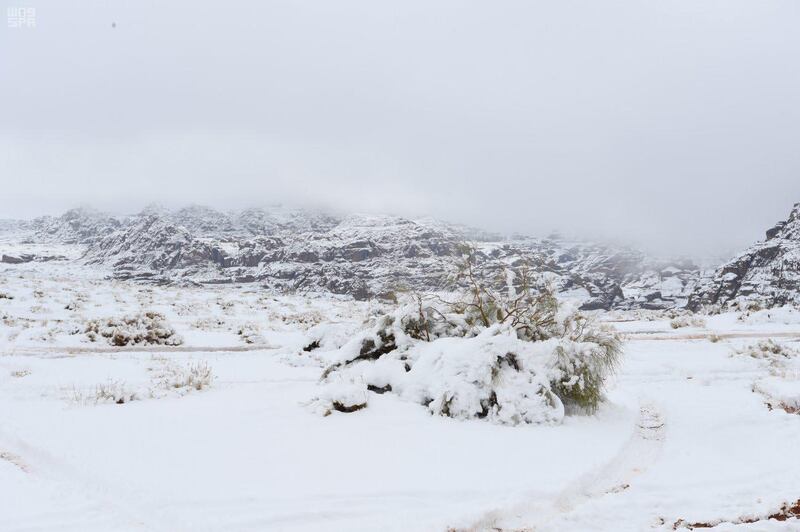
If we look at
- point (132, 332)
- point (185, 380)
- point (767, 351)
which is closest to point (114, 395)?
point (185, 380)

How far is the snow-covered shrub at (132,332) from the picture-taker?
52.0ft

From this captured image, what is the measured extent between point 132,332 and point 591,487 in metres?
15.4

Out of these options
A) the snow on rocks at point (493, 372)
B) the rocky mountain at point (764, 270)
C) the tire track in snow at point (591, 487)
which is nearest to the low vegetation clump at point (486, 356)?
the snow on rocks at point (493, 372)

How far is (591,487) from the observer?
5262 millimetres

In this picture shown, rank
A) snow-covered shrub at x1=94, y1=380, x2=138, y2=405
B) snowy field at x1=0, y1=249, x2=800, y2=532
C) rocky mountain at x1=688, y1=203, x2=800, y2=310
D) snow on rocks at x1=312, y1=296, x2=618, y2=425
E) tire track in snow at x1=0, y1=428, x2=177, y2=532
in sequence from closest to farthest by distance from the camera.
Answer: tire track in snow at x1=0, y1=428, x2=177, y2=532 < snowy field at x1=0, y1=249, x2=800, y2=532 < snow on rocks at x1=312, y1=296, x2=618, y2=425 < snow-covered shrub at x1=94, y1=380, x2=138, y2=405 < rocky mountain at x1=688, y1=203, x2=800, y2=310

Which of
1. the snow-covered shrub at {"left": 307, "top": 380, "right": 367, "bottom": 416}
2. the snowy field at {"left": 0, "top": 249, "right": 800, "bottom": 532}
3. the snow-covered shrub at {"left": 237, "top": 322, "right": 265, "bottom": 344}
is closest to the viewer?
the snowy field at {"left": 0, "top": 249, "right": 800, "bottom": 532}

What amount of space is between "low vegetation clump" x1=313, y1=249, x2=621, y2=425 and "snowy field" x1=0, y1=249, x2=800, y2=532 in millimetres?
354

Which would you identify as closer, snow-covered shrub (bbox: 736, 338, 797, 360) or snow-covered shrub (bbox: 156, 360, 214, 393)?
snow-covered shrub (bbox: 156, 360, 214, 393)

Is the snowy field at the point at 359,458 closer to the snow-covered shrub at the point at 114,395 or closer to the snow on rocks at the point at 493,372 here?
the snow-covered shrub at the point at 114,395

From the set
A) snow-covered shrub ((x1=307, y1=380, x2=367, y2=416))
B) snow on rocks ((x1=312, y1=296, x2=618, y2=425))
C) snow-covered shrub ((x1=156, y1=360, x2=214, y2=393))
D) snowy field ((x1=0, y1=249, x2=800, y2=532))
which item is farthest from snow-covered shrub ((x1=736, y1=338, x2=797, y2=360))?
snow-covered shrub ((x1=156, y1=360, x2=214, y2=393))

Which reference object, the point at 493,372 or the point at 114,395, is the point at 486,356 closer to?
the point at 493,372

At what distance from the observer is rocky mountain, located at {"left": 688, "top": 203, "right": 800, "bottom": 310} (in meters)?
76.1

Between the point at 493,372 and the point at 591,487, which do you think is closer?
the point at 591,487

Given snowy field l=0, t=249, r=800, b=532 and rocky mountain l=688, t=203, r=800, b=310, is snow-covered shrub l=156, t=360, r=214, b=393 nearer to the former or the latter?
snowy field l=0, t=249, r=800, b=532
